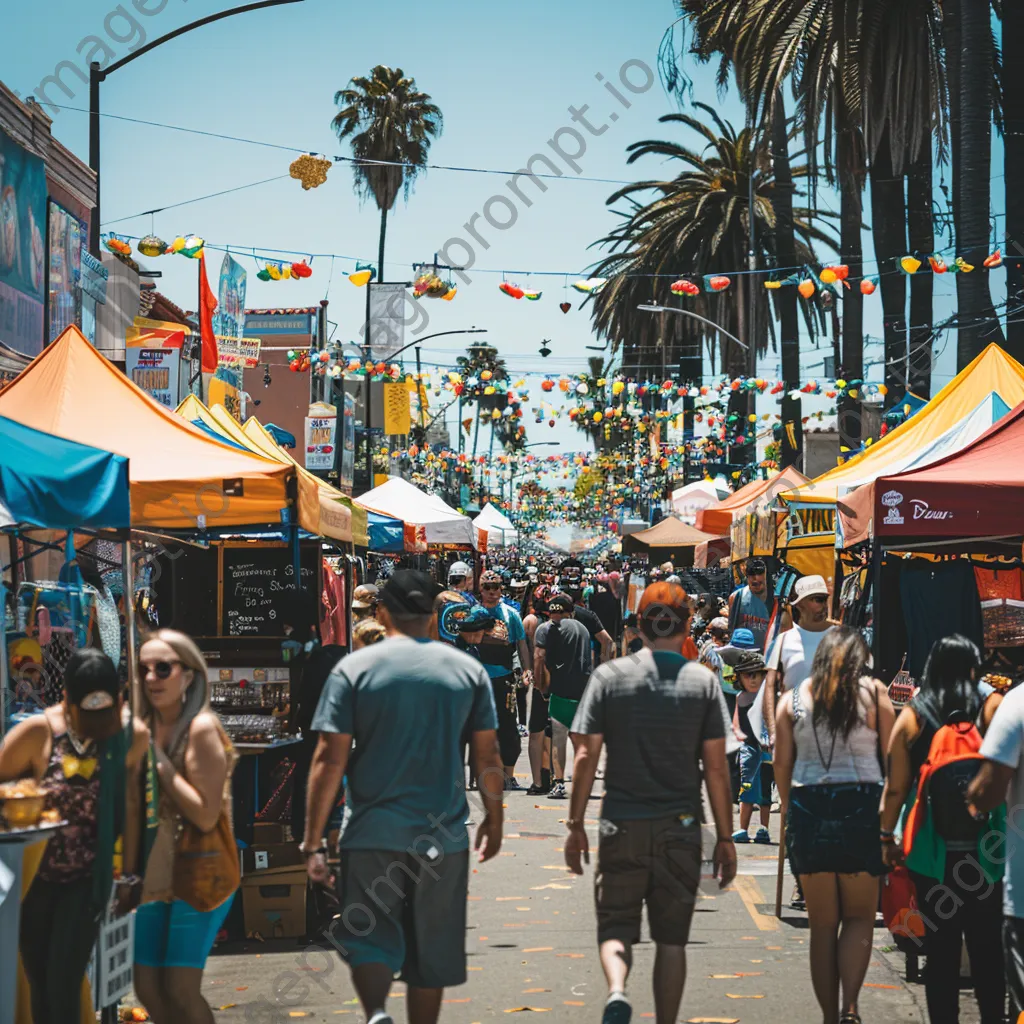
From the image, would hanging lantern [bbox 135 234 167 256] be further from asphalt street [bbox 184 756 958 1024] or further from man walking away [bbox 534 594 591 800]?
asphalt street [bbox 184 756 958 1024]

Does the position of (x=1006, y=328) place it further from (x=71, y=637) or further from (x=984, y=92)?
(x=71, y=637)

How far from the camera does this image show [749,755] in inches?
433

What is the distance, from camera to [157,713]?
17.8 ft

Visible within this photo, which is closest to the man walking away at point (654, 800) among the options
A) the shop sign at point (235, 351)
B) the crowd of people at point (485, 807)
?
the crowd of people at point (485, 807)

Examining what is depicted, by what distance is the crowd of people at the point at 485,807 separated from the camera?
16.8ft

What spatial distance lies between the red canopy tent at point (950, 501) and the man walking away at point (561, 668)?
181 inches

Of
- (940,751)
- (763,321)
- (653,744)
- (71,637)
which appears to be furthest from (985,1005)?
(763,321)

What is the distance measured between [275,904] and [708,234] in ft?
113

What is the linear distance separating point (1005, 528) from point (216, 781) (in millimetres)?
5731

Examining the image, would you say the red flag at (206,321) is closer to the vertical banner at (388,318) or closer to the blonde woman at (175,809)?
the vertical banner at (388,318)

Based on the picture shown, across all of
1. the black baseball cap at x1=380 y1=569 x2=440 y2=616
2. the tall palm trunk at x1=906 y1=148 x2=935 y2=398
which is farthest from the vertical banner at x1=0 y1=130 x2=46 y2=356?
the tall palm trunk at x1=906 y1=148 x2=935 y2=398

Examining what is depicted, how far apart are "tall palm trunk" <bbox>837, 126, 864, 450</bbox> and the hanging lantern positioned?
13.2 meters

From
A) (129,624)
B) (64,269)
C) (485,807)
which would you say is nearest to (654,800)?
(485,807)

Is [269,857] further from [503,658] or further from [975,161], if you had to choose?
[975,161]
